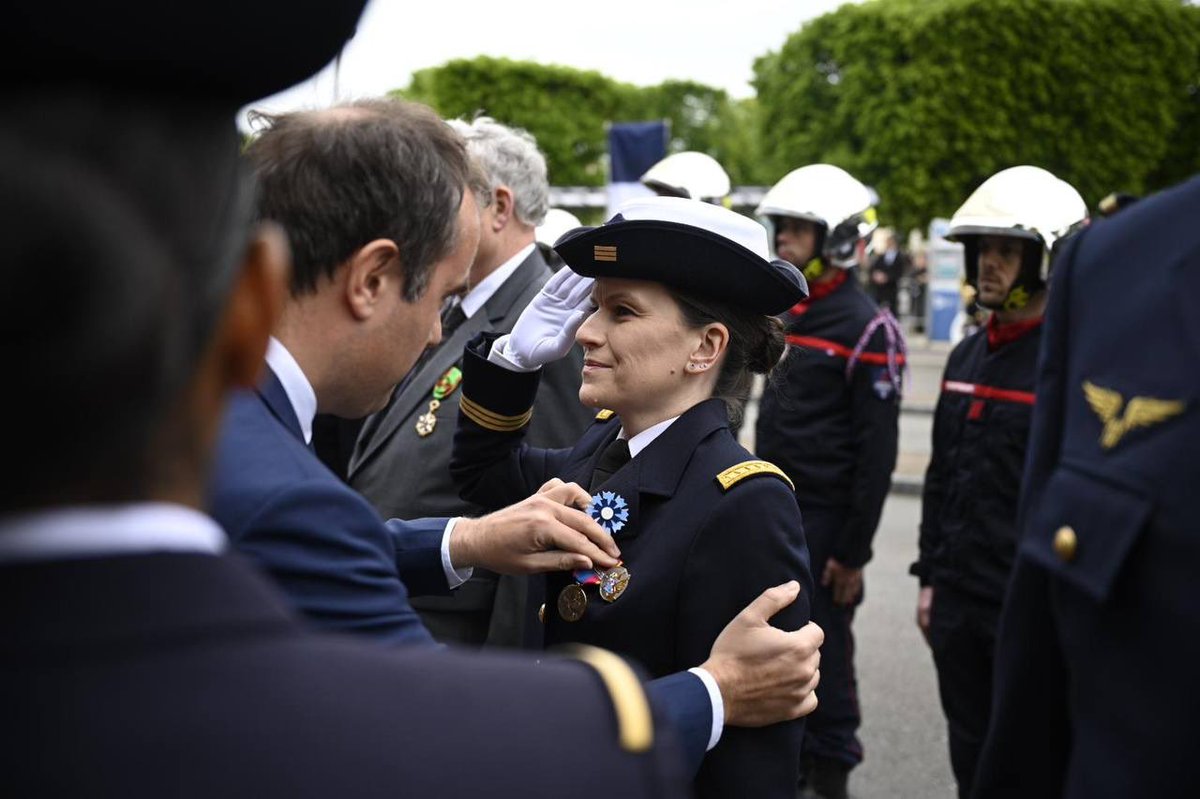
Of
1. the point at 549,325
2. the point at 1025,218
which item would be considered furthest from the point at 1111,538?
the point at 1025,218

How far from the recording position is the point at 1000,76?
87.7 feet

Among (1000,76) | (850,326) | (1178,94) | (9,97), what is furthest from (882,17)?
(9,97)

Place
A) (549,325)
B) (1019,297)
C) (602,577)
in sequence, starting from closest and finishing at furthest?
(602,577) < (549,325) < (1019,297)

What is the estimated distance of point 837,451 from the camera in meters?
4.98

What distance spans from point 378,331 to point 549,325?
945 millimetres

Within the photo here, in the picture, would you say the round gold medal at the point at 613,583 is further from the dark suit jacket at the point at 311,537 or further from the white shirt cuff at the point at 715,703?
the dark suit jacket at the point at 311,537

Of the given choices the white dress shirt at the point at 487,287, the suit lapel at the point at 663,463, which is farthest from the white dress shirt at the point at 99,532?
the white dress shirt at the point at 487,287

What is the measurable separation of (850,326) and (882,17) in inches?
1012

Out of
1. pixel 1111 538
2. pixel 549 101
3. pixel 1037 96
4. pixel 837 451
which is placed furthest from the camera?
pixel 549 101

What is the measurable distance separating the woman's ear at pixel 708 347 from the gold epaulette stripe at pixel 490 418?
0.54 m

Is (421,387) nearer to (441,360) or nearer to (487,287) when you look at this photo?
(441,360)

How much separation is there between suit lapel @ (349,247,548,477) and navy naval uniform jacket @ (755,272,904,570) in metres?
1.56

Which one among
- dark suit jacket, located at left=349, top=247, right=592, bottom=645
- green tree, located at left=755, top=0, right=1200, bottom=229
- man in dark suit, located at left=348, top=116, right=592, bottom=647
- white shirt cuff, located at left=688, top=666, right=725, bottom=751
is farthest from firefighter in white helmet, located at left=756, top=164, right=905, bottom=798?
green tree, located at left=755, top=0, right=1200, bottom=229

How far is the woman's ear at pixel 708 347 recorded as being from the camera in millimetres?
2471
